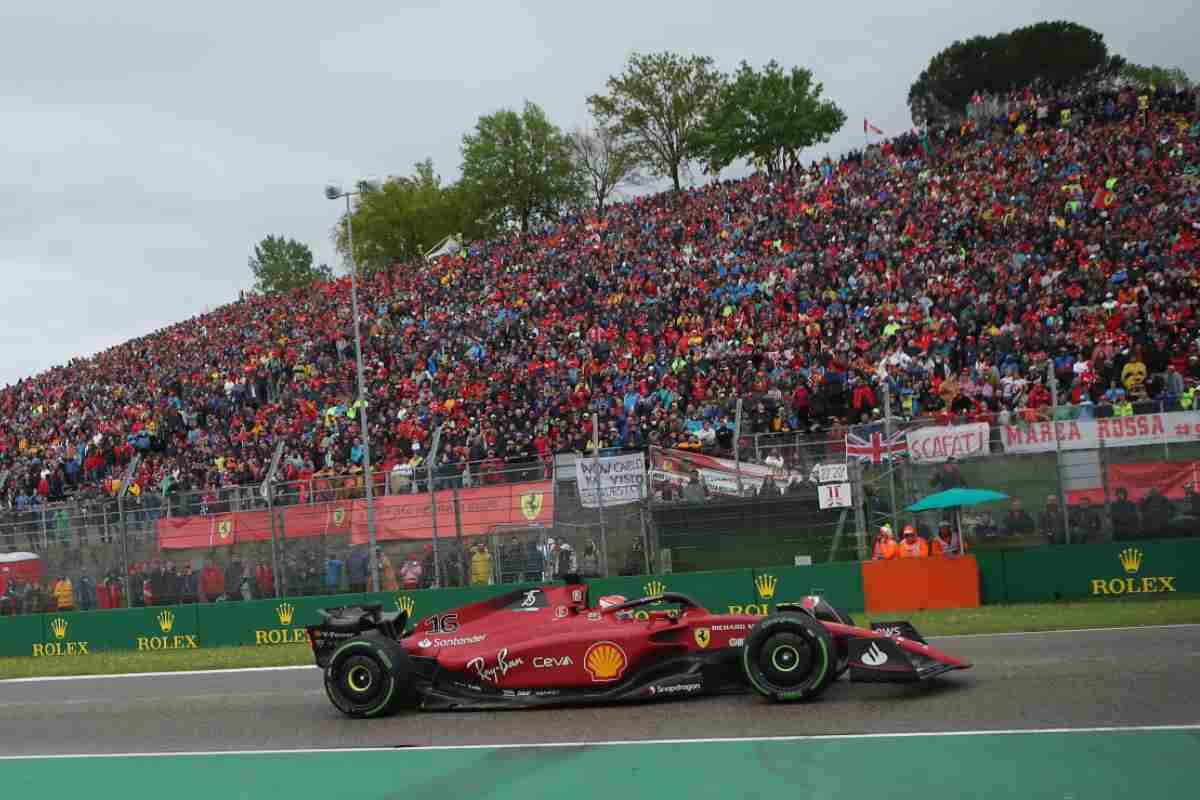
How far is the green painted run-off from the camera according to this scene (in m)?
7.52

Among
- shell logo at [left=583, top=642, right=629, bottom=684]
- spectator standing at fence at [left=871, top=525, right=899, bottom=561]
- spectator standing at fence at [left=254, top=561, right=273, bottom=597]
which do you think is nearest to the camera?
shell logo at [left=583, top=642, right=629, bottom=684]

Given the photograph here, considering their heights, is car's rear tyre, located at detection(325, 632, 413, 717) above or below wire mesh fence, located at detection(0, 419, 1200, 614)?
below

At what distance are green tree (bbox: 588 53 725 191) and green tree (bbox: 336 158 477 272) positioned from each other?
14248mm

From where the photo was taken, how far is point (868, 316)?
29.5m

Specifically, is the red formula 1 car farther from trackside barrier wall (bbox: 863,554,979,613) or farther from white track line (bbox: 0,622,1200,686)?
trackside barrier wall (bbox: 863,554,979,613)

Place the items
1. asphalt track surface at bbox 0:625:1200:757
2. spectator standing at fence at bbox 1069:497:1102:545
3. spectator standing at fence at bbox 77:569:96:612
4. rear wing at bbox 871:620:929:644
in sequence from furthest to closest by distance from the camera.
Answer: spectator standing at fence at bbox 77:569:96:612
spectator standing at fence at bbox 1069:497:1102:545
rear wing at bbox 871:620:929:644
asphalt track surface at bbox 0:625:1200:757

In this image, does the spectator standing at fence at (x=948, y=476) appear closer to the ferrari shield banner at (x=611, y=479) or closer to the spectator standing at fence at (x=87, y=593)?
the ferrari shield banner at (x=611, y=479)

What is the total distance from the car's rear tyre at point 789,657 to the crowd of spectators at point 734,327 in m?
10.9

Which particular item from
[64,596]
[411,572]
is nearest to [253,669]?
[411,572]

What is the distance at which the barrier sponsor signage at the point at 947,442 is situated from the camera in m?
20.1

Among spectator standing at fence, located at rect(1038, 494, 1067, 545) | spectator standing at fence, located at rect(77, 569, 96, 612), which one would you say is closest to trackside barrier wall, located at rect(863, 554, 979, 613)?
spectator standing at fence, located at rect(1038, 494, 1067, 545)

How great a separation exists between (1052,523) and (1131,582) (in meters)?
1.55

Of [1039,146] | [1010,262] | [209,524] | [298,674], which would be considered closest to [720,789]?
[298,674]

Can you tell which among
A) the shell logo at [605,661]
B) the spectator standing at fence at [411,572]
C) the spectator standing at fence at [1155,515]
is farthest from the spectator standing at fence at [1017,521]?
the shell logo at [605,661]
